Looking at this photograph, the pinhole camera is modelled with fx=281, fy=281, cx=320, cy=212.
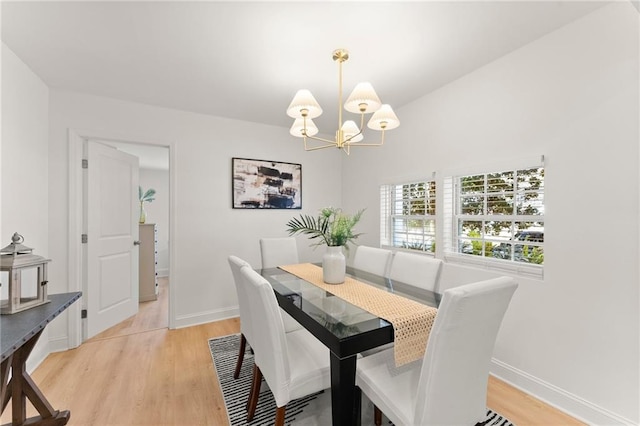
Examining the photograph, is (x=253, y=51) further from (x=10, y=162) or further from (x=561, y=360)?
(x=561, y=360)

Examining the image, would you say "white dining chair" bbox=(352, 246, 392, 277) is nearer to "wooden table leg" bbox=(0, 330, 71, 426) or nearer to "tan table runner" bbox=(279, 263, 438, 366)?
"tan table runner" bbox=(279, 263, 438, 366)

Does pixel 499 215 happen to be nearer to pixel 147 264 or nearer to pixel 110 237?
pixel 110 237

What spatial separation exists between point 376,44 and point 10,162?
9.06 ft

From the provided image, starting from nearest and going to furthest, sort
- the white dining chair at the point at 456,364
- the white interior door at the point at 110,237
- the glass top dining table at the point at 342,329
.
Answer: the white dining chair at the point at 456,364, the glass top dining table at the point at 342,329, the white interior door at the point at 110,237

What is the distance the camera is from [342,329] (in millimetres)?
1309

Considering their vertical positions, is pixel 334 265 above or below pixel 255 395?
above

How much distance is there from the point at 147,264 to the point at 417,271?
3745mm

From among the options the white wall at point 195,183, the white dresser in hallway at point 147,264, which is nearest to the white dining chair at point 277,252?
the white wall at point 195,183

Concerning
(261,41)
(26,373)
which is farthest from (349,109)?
(26,373)

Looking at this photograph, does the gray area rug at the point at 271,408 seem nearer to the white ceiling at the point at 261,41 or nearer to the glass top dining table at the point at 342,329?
the glass top dining table at the point at 342,329

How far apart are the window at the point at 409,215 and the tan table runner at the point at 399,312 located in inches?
50.0

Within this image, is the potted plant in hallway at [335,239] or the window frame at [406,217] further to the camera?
the window frame at [406,217]

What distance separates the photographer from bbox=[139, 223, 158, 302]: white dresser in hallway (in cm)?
402

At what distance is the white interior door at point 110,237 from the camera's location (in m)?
2.86
